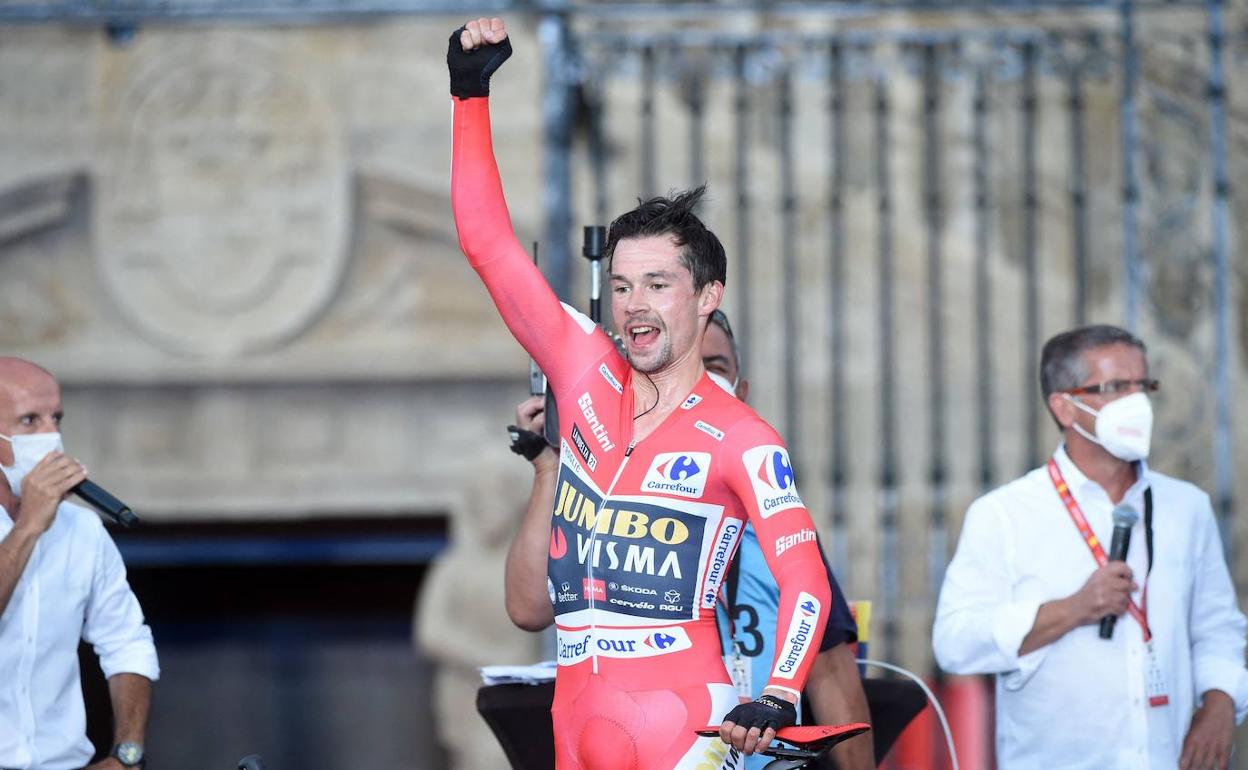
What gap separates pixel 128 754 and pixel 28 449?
0.69m

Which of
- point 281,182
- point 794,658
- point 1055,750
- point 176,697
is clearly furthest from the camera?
point 176,697

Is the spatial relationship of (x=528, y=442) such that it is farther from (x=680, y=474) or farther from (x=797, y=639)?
(x=797, y=639)

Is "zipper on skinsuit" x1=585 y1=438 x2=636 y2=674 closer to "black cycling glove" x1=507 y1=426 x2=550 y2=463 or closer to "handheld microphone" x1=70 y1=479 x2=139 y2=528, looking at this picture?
"black cycling glove" x1=507 y1=426 x2=550 y2=463

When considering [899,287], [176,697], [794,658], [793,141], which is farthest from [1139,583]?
Answer: [176,697]

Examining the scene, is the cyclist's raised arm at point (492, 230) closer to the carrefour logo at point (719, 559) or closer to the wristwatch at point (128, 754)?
the carrefour logo at point (719, 559)

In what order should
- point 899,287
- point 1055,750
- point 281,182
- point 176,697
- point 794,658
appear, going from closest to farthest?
point 794,658
point 1055,750
point 899,287
point 281,182
point 176,697

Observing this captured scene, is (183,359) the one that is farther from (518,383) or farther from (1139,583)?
(1139,583)

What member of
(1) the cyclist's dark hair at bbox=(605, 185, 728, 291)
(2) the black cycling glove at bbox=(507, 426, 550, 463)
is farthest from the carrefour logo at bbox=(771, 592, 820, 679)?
(2) the black cycling glove at bbox=(507, 426, 550, 463)

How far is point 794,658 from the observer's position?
8.38 ft

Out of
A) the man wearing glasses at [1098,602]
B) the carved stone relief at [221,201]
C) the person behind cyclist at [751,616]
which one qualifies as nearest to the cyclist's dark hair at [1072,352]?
the man wearing glasses at [1098,602]

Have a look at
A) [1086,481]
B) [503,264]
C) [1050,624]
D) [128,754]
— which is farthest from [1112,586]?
[128,754]

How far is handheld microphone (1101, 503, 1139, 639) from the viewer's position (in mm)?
3545

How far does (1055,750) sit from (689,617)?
4.38 ft

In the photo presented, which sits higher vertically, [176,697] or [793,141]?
[793,141]
